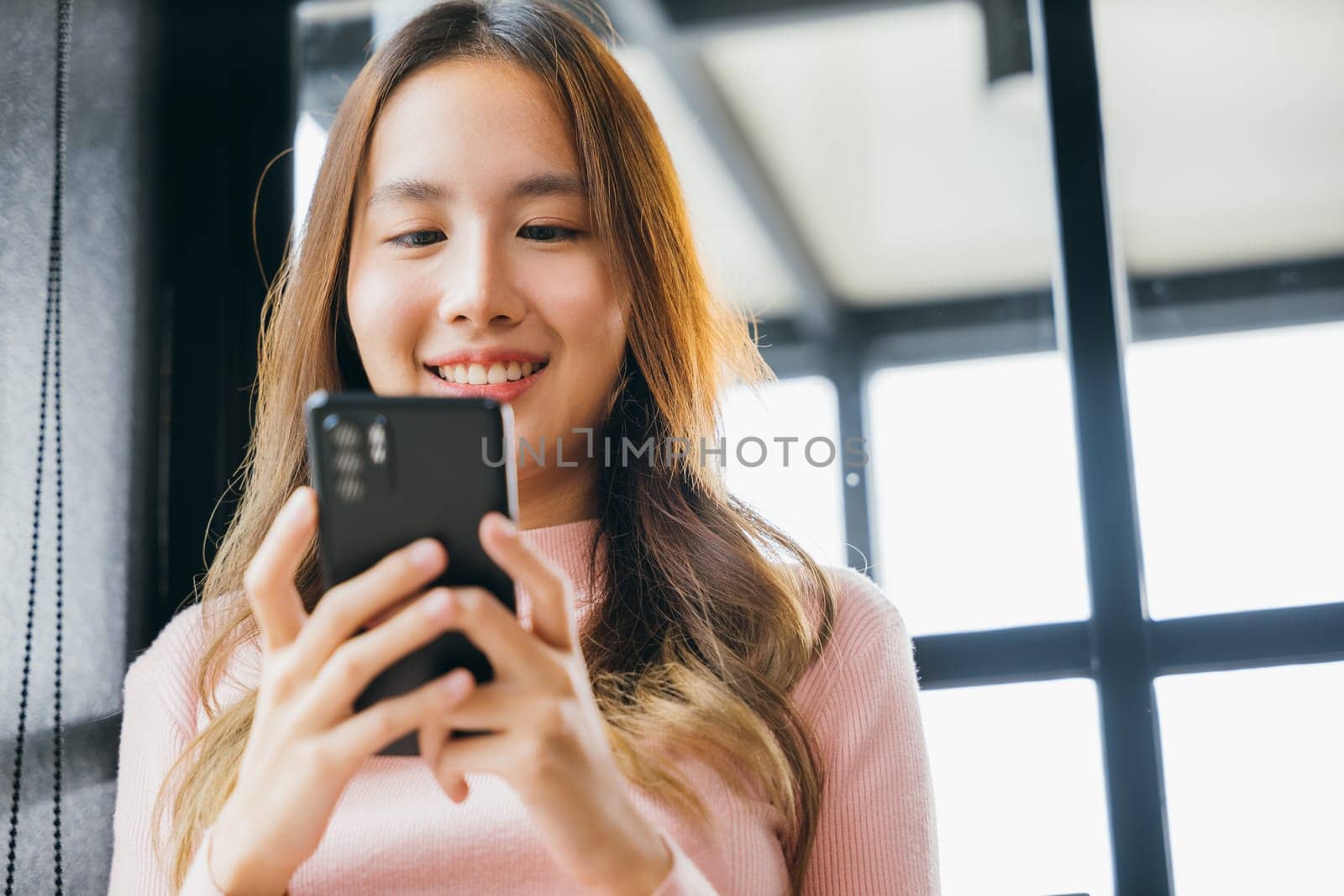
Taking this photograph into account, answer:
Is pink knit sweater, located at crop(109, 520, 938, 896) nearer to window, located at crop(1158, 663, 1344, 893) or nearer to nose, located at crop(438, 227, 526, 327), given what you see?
nose, located at crop(438, 227, 526, 327)

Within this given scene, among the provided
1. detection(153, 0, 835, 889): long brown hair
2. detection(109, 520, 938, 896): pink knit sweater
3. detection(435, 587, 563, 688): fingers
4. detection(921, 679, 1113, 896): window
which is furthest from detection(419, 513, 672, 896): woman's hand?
detection(921, 679, 1113, 896): window

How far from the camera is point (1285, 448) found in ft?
4.55

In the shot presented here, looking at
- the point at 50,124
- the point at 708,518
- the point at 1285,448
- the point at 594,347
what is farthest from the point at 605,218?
the point at 1285,448

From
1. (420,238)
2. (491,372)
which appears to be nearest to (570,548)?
(491,372)

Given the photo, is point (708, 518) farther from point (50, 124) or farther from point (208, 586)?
point (50, 124)

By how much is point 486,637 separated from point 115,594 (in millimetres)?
857

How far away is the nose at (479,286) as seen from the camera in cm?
90

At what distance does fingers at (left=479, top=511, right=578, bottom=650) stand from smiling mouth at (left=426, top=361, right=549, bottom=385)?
347 millimetres

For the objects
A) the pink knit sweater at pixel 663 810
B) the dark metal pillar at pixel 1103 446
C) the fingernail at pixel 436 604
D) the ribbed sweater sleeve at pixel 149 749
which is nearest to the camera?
the fingernail at pixel 436 604

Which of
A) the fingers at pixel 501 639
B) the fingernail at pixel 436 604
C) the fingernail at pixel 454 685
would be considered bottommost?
the fingernail at pixel 454 685

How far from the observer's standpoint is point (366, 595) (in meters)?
0.56

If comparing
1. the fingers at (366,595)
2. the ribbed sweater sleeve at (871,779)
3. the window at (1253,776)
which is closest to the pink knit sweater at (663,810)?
the ribbed sweater sleeve at (871,779)

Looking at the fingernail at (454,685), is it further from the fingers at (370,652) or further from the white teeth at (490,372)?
the white teeth at (490,372)

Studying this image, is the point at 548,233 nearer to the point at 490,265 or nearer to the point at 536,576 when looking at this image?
the point at 490,265
